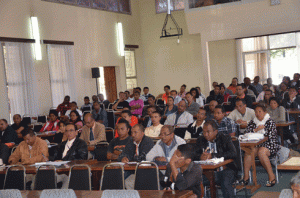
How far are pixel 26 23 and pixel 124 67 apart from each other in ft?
18.9

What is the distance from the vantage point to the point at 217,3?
45.1ft

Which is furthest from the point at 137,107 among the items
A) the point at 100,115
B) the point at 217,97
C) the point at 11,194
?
the point at 11,194

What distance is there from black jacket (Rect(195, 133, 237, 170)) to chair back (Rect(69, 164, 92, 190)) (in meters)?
1.44

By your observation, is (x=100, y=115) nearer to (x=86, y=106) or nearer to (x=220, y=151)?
(x=86, y=106)

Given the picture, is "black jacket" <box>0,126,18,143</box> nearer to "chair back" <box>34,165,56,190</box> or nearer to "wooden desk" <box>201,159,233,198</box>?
"chair back" <box>34,165,56,190</box>

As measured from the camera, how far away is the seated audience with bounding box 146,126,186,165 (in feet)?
17.4

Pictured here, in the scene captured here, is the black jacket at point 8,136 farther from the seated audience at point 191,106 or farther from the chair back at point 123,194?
the chair back at point 123,194

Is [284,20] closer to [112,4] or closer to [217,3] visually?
[217,3]

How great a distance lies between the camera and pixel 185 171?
4.21m

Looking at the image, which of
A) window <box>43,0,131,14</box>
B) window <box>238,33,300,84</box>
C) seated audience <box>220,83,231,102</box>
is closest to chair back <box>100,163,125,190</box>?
seated audience <box>220,83,231,102</box>

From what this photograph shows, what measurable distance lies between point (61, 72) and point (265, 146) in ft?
31.1

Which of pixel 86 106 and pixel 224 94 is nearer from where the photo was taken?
pixel 224 94

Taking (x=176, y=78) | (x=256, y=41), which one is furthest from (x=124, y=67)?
(x=256, y=41)

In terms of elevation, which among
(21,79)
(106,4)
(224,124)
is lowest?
(224,124)
